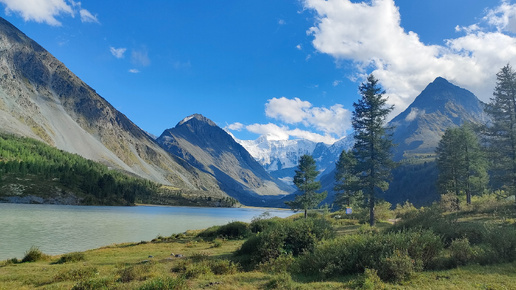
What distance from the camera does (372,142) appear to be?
37.4 m

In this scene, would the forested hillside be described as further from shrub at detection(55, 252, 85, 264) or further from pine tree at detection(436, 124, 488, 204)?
pine tree at detection(436, 124, 488, 204)

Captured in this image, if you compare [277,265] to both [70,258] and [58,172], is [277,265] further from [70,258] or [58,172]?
[58,172]

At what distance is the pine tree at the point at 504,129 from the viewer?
32.0m

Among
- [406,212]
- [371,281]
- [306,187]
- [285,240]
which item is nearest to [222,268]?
[285,240]

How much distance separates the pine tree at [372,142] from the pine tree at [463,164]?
51.9 ft

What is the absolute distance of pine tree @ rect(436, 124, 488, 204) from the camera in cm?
4525

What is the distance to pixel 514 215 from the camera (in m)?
28.5

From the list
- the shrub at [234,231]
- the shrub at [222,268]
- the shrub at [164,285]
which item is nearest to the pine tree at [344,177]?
the shrub at [234,231]

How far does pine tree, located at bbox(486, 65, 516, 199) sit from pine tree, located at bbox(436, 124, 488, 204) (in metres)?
10.7

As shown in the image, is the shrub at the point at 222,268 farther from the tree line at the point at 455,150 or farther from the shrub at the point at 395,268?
the tree line at the point at 455,150

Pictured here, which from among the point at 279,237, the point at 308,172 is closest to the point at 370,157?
the point at 308,172

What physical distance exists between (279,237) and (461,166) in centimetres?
4133

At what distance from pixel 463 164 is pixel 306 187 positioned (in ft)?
85.4

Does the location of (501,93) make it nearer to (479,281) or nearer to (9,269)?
(479,281)
